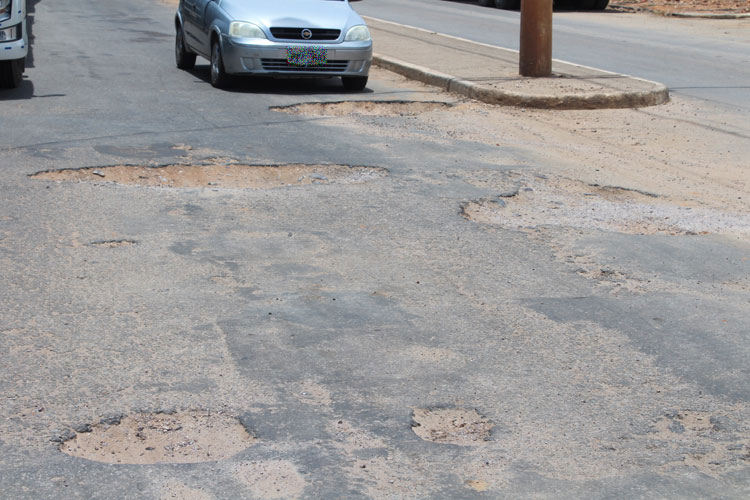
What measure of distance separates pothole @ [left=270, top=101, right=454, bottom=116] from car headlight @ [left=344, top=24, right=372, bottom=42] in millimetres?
1171

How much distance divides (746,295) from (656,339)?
0.91 m

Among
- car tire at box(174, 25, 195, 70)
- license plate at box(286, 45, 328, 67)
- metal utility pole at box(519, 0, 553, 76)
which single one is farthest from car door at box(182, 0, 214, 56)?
metal utility pole at box(519, 0, 553, 76)

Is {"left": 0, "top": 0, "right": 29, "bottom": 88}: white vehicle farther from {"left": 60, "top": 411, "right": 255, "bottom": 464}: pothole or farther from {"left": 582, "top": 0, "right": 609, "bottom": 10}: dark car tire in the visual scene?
{"left": 582, "top": 0, "right": 609, "bottom": 10}: dark car tire

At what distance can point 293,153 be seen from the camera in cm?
822

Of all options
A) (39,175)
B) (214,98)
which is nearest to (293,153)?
(39,175)

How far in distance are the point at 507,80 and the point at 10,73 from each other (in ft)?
18.7

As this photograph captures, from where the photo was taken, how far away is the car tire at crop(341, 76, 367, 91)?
38.7ft

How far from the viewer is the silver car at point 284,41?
37.4ft

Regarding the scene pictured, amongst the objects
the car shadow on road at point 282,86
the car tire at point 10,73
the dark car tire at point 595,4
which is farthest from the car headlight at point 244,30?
the dark car tire at point 595,4

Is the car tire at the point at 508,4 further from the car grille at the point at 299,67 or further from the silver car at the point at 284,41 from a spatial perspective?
the car grille at the point at 299,67

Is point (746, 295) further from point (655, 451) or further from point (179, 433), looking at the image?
point (179, 433)

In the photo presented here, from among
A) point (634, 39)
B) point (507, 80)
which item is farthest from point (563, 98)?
point (634, 39)

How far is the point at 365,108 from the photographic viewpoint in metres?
10.8

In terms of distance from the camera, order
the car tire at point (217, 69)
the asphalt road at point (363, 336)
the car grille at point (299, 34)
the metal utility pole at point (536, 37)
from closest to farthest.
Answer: the asphalt road at point (363, 336) → the car grille at point (299, 34) → the car tire at point (217, 69) → the metal utility pole at point (536, 37)
